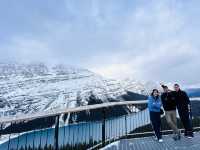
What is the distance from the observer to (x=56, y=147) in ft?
21.0

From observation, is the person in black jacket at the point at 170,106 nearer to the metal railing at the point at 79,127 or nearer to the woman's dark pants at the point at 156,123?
the woman's dark pants at the point at 156,123

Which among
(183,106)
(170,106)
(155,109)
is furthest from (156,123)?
(183,106)

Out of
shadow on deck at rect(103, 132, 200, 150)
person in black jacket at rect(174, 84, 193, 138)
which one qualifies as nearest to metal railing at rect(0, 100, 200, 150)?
shadow on deck at rect(103, 132, 200, 150)

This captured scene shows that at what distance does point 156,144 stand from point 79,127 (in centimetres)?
228

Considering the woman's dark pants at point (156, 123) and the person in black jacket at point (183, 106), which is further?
the person in black jacket at point (183, 106)

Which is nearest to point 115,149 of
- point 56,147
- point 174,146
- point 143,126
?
point 174,146

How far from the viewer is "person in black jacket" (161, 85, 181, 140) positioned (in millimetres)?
9188

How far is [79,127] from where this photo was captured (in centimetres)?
943

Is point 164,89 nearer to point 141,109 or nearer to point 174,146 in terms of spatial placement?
point 174,146

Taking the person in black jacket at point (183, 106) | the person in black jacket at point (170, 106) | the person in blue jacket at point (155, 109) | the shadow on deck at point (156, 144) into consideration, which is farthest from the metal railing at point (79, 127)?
the person in black jacket at point (170, 106)

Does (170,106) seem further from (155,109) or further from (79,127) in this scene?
(79,127)

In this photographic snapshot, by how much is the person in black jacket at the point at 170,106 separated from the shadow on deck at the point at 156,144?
1.46 ft

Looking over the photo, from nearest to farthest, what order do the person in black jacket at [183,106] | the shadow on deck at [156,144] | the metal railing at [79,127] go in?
1. the metal railing at [79,127]
2. the shadow on deck at [156,144]
3. the person in black jacket at [183,106]

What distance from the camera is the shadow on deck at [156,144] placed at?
312 inches
